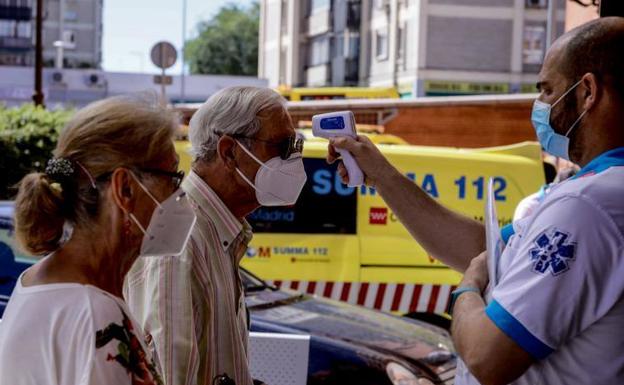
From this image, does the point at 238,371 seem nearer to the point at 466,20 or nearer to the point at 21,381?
the point at 21,381

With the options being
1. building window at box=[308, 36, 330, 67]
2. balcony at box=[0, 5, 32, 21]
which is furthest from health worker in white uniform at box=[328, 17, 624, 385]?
balcony at box=[0, 5, 32, 21]

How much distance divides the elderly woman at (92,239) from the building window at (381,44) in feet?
139

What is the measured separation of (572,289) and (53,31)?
97.5m

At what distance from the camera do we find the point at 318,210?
9.48 meters

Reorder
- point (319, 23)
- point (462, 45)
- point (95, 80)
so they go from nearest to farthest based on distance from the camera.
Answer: point (462, 45)
point (95, 80)
point (319, 23)

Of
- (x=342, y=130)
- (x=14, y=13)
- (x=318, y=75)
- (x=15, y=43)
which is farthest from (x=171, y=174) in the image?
(x=14, y=13)

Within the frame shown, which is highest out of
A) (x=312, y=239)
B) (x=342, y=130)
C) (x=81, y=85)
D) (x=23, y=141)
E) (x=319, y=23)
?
(x=319, y=23)

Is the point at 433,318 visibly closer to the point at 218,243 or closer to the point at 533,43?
the point at 218,243

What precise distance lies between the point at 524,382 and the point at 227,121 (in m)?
1.27

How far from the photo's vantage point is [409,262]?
31.3 feet

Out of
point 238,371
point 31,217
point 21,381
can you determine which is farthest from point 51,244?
point 238,371

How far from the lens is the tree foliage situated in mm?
15703

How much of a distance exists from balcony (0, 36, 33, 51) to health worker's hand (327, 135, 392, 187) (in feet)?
285

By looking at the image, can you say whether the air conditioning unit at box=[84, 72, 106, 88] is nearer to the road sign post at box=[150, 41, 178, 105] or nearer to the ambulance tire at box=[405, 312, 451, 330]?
the road sign post at box=[150, 41, 178, 105]
